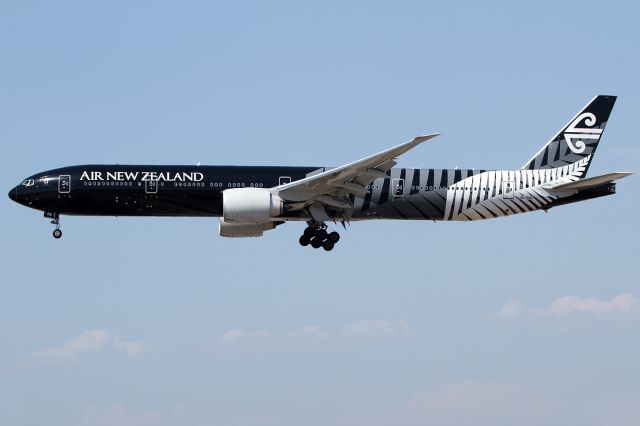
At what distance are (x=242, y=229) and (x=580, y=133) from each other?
1702cm

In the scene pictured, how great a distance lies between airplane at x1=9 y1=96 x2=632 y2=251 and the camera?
200 feet

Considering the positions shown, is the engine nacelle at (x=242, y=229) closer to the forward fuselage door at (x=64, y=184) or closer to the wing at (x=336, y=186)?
the wing at (x=336, y=186)

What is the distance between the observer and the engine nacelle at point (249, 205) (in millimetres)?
60406

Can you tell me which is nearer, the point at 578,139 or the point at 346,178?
the point at 346,178

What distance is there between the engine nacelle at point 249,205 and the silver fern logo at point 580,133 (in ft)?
51.6

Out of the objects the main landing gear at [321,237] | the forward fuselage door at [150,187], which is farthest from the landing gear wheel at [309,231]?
the forward fuselage door at [150,187]

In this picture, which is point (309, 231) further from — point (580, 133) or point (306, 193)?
point (580, 133)

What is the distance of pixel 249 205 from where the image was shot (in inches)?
2381

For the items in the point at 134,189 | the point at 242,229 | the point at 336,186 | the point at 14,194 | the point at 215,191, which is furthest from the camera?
the point at 242,229

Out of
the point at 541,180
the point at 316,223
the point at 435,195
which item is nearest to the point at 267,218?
the point at 316,223

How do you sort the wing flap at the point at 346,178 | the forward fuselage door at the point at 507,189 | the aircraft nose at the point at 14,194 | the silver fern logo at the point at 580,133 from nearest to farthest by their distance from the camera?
the wing flap at the point at 346,178, the aircraft nose at the point at 14,194, the forward fuselage door at the point at 507,189, the silver fern logo at the point at 580,133

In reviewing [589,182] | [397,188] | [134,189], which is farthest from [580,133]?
[134,189]

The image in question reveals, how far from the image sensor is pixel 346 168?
5994cm

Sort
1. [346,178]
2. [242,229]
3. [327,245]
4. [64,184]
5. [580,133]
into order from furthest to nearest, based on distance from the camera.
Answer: [580,133]
[242,229]
[327,245]
[64,184]
[346,178]
